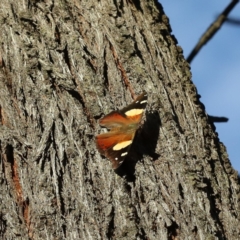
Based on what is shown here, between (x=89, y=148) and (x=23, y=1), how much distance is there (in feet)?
2.10

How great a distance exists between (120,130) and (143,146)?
0.09m

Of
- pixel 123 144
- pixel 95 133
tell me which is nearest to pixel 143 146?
pixel 123 144

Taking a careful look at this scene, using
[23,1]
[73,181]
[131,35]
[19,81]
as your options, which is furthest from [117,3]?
[73,181]

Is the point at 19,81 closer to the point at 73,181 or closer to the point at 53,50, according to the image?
the point at 53,50

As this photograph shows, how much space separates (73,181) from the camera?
7.06 feet

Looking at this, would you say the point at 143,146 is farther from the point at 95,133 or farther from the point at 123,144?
the point at 95,133

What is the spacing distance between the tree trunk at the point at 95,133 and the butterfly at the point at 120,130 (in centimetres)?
3

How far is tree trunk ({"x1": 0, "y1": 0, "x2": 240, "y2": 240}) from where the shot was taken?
6.90 feet

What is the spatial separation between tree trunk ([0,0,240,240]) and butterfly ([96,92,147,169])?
0.03 meters

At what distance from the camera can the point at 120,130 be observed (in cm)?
236

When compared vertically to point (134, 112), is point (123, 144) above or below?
below

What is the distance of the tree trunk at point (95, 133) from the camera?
2.10 meters

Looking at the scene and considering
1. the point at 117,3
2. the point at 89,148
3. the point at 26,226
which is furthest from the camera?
the point at 117,3

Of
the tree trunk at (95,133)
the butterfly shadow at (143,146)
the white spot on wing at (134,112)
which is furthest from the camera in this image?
the white spot on wing at (134,112)
